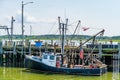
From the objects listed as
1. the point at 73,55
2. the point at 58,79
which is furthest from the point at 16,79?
the point at 73,55

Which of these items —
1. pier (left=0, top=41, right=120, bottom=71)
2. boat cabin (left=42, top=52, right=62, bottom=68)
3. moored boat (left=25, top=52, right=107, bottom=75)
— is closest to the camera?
moored boat (left=25, top=52, right=107, bottom=75)

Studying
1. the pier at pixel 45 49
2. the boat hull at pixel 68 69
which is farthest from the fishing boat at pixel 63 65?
the pier at pixel 45 49

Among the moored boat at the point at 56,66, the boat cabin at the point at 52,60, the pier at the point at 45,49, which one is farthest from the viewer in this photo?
the pier at the point at 45,49

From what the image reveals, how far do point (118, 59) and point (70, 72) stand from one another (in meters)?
10.1

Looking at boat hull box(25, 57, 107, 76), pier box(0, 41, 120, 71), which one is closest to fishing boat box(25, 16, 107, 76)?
boat hull box(25, 57, 107, 76)

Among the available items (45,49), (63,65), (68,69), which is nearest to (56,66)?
(63,65)

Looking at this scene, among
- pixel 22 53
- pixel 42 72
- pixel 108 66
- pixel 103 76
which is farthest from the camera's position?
pixel 22 53

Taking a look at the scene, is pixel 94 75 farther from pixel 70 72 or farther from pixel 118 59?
pixel 118 59

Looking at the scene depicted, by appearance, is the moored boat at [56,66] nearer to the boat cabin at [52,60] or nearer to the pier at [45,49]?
the boat cabin at [52,60]

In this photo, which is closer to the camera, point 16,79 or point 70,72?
point 16,79

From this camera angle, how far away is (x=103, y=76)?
196ft

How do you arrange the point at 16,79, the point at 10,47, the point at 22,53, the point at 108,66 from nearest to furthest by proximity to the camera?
the point at 16,79
the point at 108,66
the point at 22,53
the point at 10,47

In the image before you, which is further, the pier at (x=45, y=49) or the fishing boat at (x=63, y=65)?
the pier at (x=45, y=49)

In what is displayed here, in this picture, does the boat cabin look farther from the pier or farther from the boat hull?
the pier
